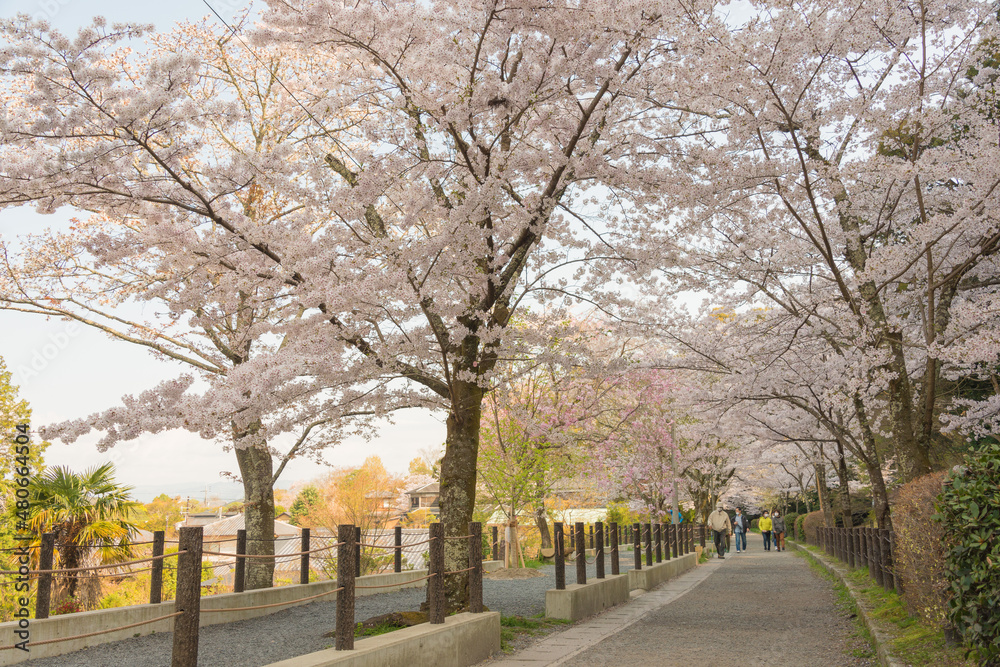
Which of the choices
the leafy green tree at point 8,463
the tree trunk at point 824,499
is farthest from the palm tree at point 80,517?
the tree trunk at point 824,499

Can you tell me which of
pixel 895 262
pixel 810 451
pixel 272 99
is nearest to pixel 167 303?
pixel 272 99

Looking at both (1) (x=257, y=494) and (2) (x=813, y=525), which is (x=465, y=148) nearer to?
(1) (x=257, y=494)

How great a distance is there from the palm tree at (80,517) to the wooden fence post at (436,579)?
8071 mm

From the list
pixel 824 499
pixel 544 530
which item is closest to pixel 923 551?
pixel 544 530

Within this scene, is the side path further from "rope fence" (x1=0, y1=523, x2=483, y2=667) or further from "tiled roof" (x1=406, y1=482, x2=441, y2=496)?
"tiled roof" (x1=406, y1=482, x2=441, y2=496)

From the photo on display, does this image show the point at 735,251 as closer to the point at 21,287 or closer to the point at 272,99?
the point at 272,99

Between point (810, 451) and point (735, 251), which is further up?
point (735, 251)

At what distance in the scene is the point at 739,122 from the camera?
26.6ft

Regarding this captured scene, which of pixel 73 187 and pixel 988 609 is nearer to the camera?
pixel 988 609

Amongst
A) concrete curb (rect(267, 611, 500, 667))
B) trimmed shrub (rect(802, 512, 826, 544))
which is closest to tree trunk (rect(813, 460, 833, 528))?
trimmed shrub (rect(802, 512, 826, 544))

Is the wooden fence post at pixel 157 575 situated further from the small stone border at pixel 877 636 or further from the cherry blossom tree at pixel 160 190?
the small stone border at pixel 877 636

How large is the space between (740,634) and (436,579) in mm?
4150

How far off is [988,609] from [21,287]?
15.3 meters

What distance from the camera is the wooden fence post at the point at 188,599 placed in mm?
4461
